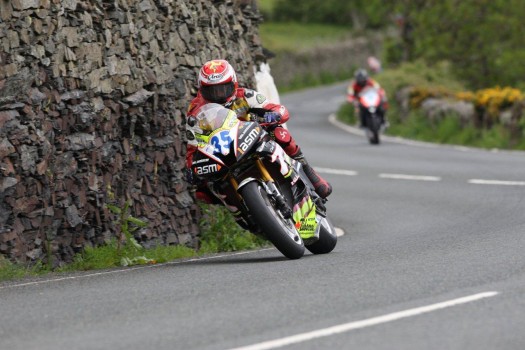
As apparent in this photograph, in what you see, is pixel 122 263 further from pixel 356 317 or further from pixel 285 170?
pixel 356 317

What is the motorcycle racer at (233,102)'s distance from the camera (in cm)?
1193

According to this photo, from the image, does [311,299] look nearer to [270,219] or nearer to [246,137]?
[270,219]

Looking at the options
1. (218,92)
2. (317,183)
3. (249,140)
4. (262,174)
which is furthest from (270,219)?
(317,183)

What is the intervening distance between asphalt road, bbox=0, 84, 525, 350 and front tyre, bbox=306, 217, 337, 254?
0.12 metres

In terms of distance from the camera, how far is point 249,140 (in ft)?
37.5

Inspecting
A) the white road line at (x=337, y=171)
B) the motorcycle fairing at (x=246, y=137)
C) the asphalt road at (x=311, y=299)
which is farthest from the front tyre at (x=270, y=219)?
the white road line at (x=337, y=171)

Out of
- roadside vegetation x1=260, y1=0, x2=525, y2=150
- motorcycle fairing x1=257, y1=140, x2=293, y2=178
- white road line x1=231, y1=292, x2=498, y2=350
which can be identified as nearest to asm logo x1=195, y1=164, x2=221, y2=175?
motorcycle fairing x1=257, y1=140, x2=293, y2=178

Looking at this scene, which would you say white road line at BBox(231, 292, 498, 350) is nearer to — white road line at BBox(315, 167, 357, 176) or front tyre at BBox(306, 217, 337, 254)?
front tyre at BBox(306, 217, 337, 254)

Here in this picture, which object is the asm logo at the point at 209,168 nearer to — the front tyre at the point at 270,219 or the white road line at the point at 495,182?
the front tyre at the point at 270,219

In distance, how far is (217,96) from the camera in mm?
11969

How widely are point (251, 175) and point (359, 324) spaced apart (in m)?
4.28

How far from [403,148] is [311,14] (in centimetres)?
6335

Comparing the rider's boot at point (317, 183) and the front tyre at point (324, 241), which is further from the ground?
the rider's boot at point (317, 183)

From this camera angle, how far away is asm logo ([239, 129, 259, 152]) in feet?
37.3
